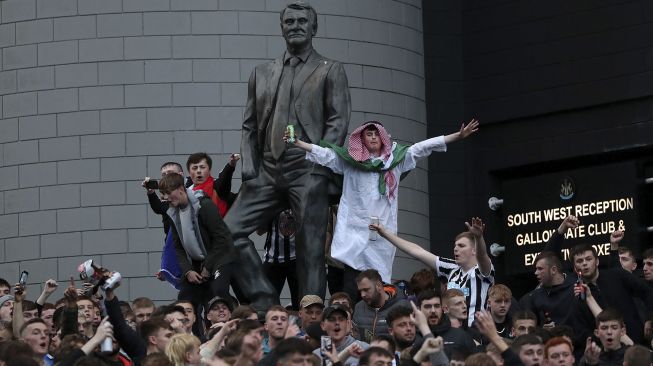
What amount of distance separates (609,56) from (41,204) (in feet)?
21.6

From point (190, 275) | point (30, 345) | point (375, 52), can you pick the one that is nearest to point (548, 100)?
point (375, 52)

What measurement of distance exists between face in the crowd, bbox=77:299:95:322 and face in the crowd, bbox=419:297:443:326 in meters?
2.96

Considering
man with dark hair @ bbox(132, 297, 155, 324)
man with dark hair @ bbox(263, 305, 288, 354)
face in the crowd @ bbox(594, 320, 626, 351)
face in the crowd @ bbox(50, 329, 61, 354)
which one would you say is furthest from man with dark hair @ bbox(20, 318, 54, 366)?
face in the crowd @ bbox(594, 320, 626, 351)

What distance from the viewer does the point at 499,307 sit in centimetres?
1850

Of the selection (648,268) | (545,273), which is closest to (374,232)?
(545,273)

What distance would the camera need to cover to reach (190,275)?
1938 cm

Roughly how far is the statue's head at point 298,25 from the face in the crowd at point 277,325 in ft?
12.9

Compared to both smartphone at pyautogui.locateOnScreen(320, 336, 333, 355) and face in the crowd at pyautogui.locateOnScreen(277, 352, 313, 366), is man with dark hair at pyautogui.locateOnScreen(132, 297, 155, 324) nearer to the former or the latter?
smartphone at pyautogui.locateOnScreen(320, 336, 333, 355)

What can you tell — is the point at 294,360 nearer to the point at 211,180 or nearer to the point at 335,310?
the point at 335,310

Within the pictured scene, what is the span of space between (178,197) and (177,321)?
183cm

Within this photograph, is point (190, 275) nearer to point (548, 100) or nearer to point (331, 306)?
point (331, 306)

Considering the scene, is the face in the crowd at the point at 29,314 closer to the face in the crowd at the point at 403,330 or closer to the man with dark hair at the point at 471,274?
the face in the crowd at the point at 403,330

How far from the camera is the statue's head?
20.3 metres

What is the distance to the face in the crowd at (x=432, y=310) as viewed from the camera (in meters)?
17.4
